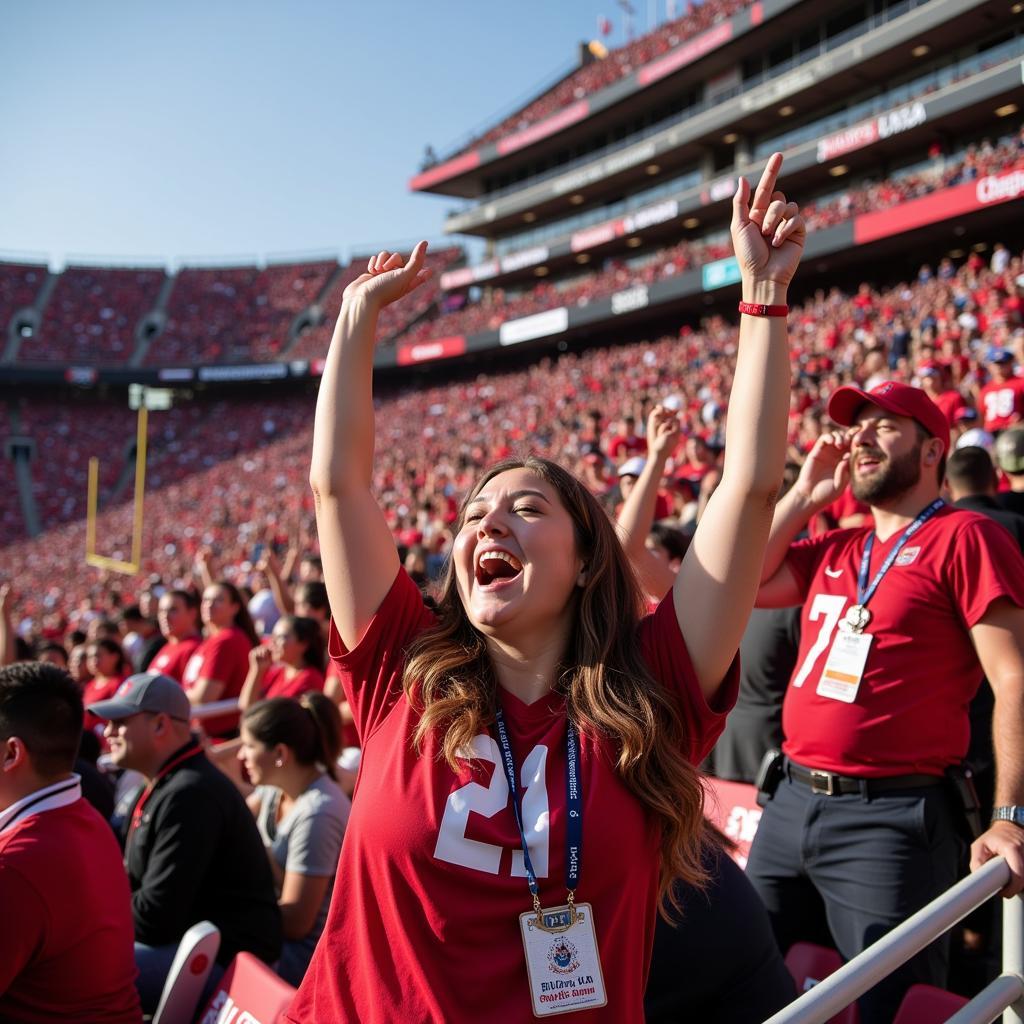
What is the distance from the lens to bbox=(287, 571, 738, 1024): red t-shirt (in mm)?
1466

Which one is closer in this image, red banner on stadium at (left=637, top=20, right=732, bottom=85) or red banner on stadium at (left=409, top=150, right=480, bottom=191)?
red banner on stadium at (left=637, top=20, right=732, bottom=85)

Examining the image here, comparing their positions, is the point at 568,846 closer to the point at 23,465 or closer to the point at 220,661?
the point at 220,661

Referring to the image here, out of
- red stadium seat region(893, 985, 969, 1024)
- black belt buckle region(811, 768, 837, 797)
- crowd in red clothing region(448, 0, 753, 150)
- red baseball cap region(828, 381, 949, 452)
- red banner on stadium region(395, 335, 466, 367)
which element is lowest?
red stadium seat region(893, 985, 969, 1024)

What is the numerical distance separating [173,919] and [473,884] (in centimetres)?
209

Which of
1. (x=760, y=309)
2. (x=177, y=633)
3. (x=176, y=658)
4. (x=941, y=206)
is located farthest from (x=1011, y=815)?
(x=941, y=206)

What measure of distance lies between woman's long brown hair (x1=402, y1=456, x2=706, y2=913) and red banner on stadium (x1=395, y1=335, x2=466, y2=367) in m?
32.8

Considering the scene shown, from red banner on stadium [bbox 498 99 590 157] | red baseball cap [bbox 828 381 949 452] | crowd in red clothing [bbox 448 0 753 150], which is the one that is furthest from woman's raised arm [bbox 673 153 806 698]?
red banner on stadium [bbox 498 99 590 157]

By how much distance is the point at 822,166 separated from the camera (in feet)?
84.6

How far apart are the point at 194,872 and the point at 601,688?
6.93 ft

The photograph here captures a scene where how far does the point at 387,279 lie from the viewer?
1856 mm

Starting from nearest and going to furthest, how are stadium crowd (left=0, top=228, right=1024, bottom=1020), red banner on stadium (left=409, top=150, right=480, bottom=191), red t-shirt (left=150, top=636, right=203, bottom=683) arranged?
stadium crowd (left=0, top=228, right=1024, bottom=1020) < red t-shirt (left=150, top=636, right=203, bottom=683) < red banner on stadium (left=409, top=150, right=480, bottom=191)

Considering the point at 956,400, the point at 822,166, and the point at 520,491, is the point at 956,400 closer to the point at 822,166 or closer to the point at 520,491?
the point at 520,491

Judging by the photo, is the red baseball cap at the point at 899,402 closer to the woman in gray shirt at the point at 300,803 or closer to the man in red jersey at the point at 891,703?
the man in red jersey at the point at 891,703

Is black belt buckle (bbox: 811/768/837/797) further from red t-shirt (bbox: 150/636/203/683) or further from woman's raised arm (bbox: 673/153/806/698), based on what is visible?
red t-shirt (bbox: 150/636/203/683)
